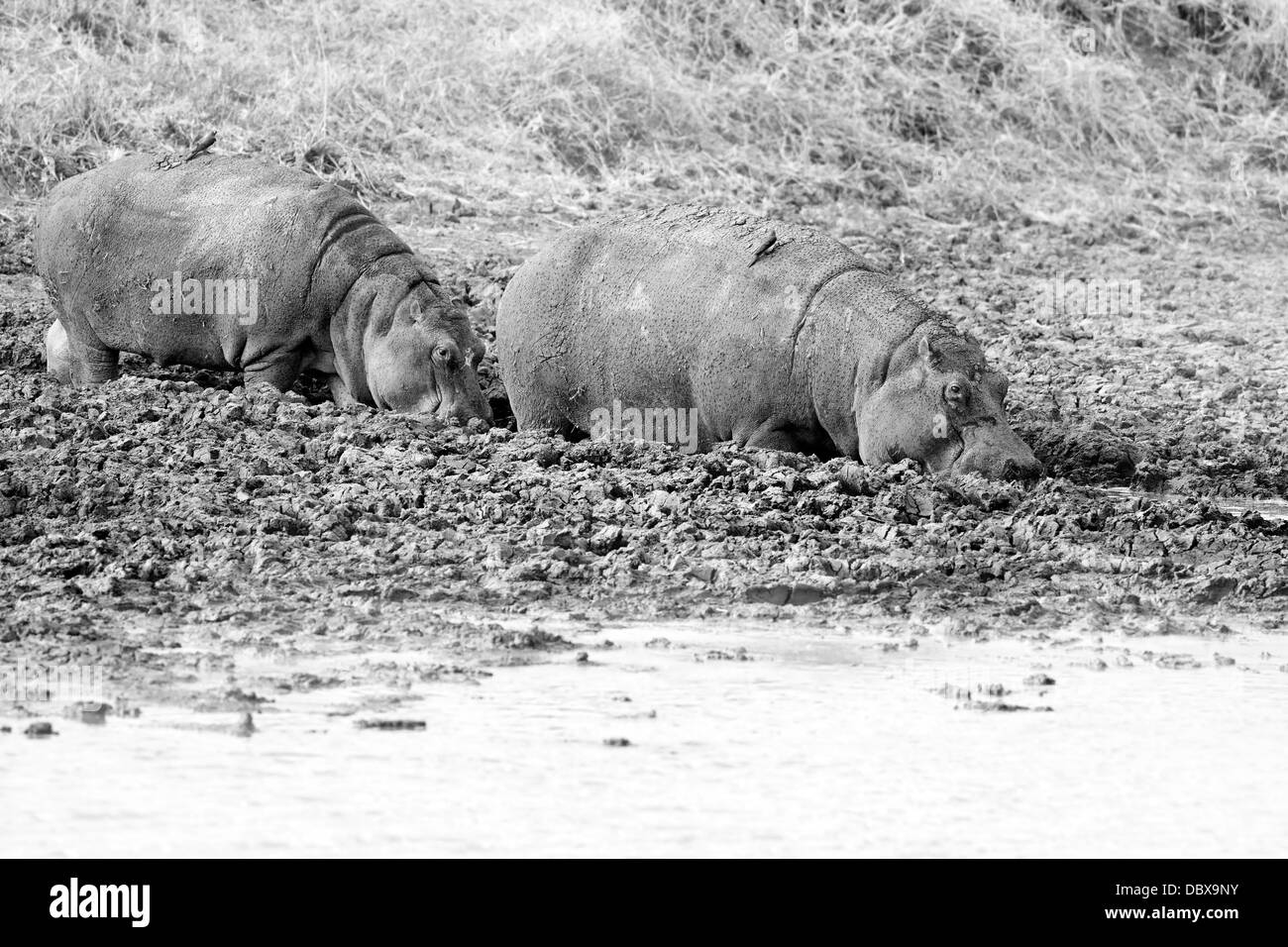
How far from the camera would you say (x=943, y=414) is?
343 inches

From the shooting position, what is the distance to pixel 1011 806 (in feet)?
16.1

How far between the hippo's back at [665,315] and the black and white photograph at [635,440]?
2cm

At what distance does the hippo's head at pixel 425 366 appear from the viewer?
10.3m

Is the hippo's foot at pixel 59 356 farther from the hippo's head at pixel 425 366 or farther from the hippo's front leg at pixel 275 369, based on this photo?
the hippo's head at pixel 425 366

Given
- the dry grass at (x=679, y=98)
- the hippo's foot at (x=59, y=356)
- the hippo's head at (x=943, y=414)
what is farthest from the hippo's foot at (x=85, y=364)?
the hippo's head at (x=943, y=414)

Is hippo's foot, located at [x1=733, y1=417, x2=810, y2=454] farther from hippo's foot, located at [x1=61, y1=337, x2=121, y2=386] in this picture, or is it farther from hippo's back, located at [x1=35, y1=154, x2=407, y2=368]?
hippo's foot, located at [x1=61, y1=337, x2=121, y2=386]

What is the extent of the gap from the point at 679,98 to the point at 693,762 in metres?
11.2

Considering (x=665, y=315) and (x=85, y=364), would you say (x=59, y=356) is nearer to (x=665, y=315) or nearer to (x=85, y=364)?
(x=85, y=364)

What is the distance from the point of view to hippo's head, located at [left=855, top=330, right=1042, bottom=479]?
28.5 feet

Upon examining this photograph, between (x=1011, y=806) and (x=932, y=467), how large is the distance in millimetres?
3967

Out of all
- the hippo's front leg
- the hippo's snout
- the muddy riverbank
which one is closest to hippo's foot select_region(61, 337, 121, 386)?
the muddy riverbank

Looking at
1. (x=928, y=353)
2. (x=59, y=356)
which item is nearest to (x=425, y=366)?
(x=59, y=356)
